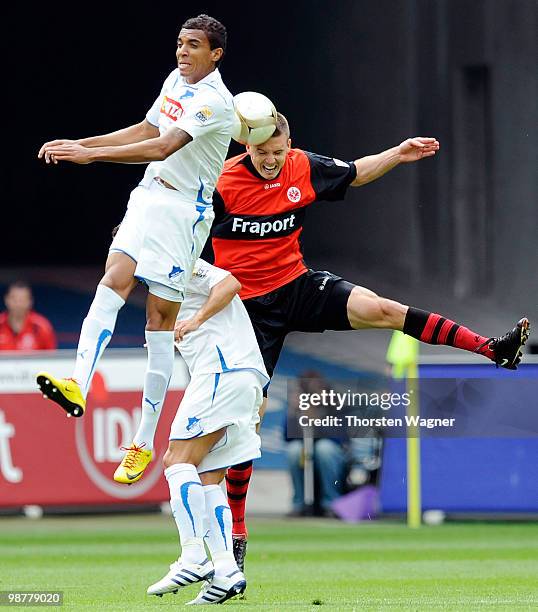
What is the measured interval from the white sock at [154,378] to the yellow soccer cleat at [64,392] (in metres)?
0.77

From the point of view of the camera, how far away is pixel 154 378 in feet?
27.7

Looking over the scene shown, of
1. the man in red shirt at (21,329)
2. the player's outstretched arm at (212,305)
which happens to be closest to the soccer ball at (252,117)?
the player's outstretched arm at (212,305)

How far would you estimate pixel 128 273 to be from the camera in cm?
816

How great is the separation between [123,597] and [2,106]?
55.2 ft

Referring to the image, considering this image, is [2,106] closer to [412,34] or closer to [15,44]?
[15,44]

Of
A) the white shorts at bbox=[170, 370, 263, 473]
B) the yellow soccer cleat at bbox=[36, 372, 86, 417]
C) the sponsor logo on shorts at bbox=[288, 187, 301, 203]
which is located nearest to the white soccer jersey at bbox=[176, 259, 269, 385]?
the white shorts at bbox=[170, 370, 263, 473]

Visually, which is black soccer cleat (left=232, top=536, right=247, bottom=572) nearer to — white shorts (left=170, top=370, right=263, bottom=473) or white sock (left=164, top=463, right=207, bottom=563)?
white shorts (left=170, top=370, right=263, bottom=473)

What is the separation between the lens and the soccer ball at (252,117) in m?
8.63

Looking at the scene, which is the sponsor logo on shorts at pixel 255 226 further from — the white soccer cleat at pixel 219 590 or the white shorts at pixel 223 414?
the white soccer cleat at pixel 219 590

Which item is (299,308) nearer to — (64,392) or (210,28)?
(210,28)

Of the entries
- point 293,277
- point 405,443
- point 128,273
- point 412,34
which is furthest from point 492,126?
point 128,273

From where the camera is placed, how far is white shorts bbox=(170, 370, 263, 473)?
7.95m

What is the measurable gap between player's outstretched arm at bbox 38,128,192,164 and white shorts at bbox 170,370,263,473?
3.86 feet

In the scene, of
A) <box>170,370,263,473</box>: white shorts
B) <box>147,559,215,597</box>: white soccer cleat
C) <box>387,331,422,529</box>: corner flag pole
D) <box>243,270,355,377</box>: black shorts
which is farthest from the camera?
<box>387,331,422,529</box>: corner flag pole
